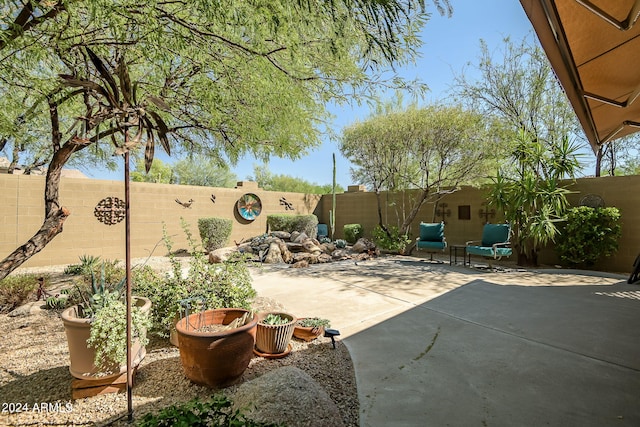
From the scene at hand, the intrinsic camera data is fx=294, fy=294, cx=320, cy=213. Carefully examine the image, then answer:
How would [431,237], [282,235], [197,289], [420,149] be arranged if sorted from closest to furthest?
[197,289] → [431,237] → [420,149] → [282,235]

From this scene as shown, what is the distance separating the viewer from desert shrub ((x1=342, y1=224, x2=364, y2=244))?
398 inches

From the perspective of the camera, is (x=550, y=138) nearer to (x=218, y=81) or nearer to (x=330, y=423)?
(x=218, y=81)

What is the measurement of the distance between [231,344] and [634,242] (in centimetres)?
771

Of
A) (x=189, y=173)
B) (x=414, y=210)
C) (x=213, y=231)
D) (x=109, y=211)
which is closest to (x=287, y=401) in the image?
(x=213, y=231)

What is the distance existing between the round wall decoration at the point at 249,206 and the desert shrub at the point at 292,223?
1.68 ft

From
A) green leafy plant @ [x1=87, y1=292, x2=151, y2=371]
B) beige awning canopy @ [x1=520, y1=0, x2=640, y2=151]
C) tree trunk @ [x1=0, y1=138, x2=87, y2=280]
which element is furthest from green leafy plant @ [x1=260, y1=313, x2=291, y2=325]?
beige awning canopy @ [x1=520, y1=0, x2=640, y2=151]

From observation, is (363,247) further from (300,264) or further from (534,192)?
(534,192)

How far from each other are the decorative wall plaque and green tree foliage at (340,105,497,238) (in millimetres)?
6222

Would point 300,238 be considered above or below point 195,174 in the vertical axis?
below

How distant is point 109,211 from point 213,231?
2.43 m

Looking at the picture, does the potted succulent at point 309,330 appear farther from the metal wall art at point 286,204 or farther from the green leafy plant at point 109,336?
the metal wall art at point 286,204

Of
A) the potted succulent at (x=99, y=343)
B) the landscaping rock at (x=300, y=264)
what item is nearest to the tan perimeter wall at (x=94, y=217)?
the landscaping rock at (x=300, y=264)

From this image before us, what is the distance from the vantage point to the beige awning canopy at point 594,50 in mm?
1421

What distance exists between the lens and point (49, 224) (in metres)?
2.76
